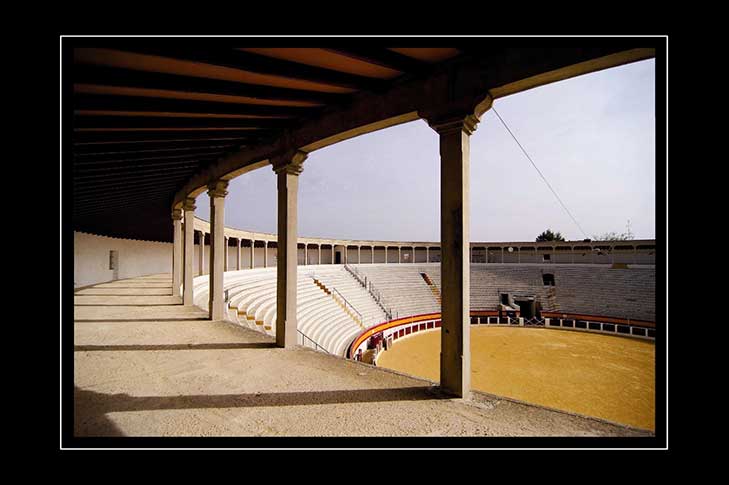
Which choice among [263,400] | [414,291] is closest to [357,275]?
[414,291]

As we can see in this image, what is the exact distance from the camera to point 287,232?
238 inches

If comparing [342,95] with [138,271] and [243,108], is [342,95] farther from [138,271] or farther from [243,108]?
[138,271]

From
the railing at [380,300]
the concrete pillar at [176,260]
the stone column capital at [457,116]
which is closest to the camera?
the stone column capital at [457,116]

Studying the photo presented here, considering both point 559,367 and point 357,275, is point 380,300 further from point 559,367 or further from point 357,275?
point 559,367

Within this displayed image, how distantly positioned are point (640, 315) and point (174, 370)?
107 feet

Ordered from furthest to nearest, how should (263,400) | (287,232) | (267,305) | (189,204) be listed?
(267,305) → (189,204) → (287,232) → (263,400)

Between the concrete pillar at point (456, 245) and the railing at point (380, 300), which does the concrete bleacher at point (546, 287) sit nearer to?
the railing at point (380, 300)

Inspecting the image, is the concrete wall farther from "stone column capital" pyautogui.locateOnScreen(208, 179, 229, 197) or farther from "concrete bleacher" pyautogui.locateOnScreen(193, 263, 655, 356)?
"stone column capital" pyautogui.locateOnScreen(208, 179, 229, 197)

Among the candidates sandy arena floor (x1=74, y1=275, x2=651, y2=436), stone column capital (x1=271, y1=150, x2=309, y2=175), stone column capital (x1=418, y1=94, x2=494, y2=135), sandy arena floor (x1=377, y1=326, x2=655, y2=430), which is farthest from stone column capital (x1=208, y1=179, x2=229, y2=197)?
sandy arena floor (x1=377, y1=326, x2=655, y2=430)

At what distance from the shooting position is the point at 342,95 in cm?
489

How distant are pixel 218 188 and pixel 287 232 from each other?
3.22m

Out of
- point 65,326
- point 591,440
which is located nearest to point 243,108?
point 65,326

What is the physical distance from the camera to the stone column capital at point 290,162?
5.90 metres

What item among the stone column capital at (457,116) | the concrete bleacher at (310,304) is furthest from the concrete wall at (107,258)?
the stone column capital at (457,116)
